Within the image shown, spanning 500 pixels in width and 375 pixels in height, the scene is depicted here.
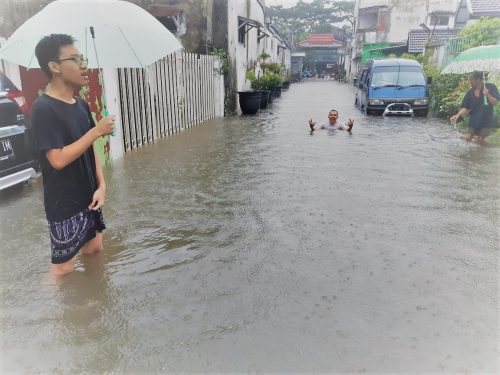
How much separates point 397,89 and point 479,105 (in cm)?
622

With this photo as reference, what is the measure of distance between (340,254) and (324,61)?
224 feet

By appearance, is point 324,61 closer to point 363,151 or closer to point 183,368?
point 363,151

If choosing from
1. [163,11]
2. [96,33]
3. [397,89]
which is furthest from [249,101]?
[96,33]

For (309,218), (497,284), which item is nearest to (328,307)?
(497,284)

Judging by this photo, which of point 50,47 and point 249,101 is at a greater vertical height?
point 50,47

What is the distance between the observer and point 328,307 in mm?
2928

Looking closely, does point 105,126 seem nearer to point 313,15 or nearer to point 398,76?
point 398,76

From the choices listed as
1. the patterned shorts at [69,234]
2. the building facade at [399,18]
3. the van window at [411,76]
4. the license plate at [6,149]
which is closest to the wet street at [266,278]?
the patterned shorts at [69,234]

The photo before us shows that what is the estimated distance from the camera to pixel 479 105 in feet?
25.8

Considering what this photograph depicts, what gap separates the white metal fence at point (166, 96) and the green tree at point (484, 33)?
27.6 feet

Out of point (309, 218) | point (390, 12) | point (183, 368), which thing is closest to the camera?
point (183, 368)

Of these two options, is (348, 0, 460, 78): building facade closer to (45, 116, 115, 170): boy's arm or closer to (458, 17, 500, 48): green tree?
(458, 17, 500, 48): green tree

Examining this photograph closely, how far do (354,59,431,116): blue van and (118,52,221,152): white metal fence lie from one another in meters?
5.36

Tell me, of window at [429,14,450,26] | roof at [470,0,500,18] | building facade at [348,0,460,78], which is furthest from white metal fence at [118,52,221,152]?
window at [429,14,450,26]
